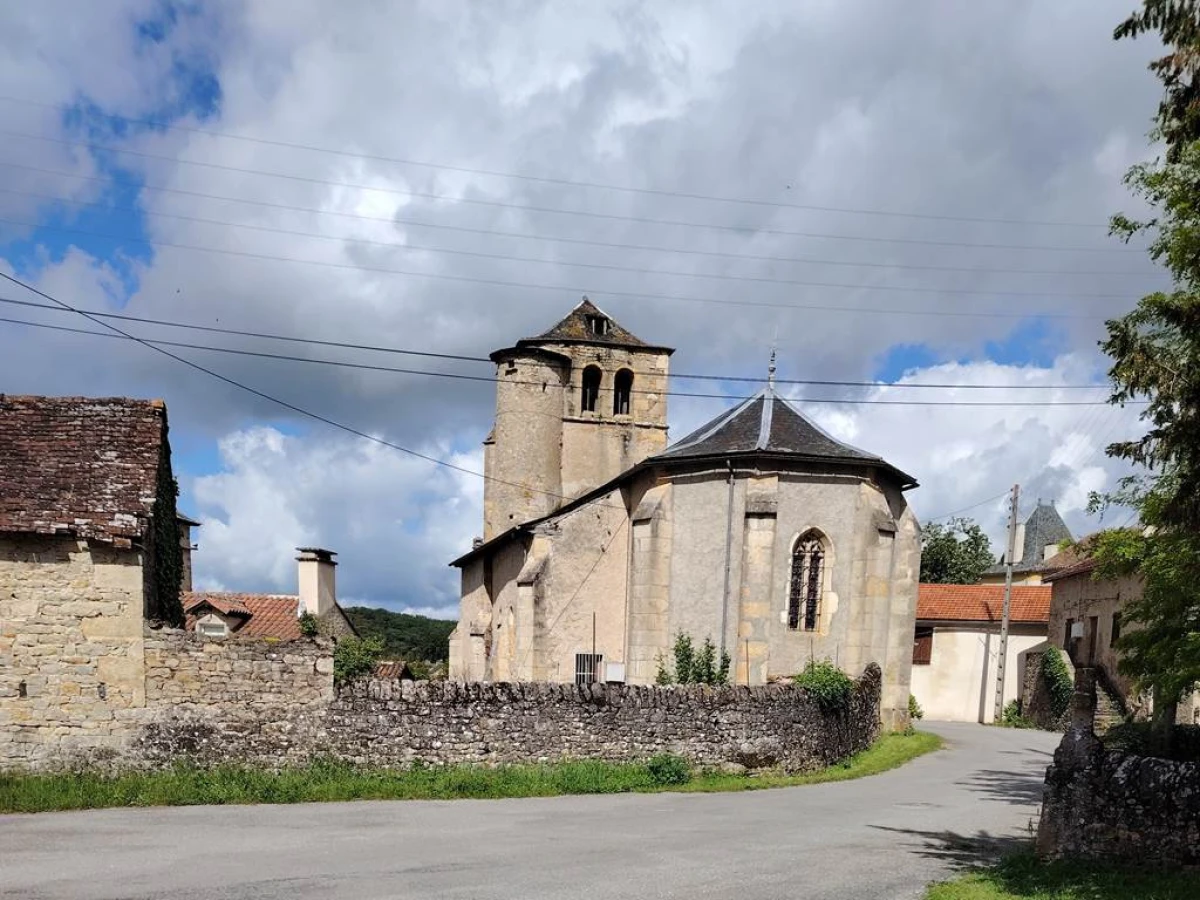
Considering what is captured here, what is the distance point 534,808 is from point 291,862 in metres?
5.03

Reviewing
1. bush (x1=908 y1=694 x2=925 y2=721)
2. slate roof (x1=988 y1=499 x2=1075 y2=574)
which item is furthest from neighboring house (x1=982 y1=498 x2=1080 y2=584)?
bush (x1=908 y1=694 x2=925 y2=721)

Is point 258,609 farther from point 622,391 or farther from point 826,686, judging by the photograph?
point 826,686

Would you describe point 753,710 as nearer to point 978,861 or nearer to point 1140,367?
point 978,861

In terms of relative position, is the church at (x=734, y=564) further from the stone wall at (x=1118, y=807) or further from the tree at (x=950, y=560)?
the tree at (x=950, y=560)

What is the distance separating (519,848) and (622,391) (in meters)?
30.4

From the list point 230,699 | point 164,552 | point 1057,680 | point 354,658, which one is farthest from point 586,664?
point 1057,680

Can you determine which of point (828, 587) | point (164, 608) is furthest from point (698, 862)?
point (828, 587)

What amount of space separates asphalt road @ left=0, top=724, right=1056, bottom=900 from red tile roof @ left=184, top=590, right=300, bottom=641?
69.2ft

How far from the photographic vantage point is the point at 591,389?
40719 mm

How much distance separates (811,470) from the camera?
26.3m

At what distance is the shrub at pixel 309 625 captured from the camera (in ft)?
105

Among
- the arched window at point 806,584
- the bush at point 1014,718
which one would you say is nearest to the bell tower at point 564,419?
the arched window at point 806,584

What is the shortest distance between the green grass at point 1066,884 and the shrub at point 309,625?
2441 cm

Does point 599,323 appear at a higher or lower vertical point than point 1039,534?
higher
